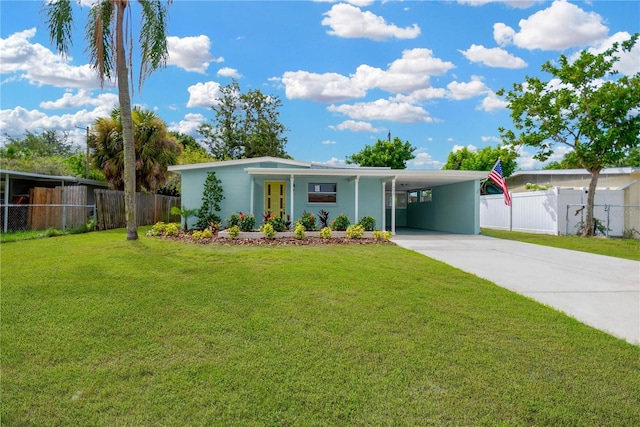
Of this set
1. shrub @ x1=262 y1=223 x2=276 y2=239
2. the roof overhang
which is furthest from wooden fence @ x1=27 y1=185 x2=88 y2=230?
shrub @ x1=262 y1=223 x2=276 y2=239

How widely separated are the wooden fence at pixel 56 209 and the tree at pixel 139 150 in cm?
318

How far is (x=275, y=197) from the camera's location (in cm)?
1552

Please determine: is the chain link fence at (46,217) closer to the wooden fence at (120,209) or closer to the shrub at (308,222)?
the wooden fence at (120,209)

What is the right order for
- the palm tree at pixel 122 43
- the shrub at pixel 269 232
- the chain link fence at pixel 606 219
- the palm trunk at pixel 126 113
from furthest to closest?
the chain link fence at pixel 606 219 → the shrub at pixel 269 232 → the palm trunk at pixel 126 113 → the palm tree at pixel 122 43

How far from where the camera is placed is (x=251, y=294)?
5.18m

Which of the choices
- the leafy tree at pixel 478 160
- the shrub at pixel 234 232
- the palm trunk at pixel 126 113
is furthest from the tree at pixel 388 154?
the palm trunk at pixel 126 113

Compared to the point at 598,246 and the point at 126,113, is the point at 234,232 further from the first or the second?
the point at 598,246

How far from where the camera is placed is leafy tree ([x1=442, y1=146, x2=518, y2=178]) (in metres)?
28.4

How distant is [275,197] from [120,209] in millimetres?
6882

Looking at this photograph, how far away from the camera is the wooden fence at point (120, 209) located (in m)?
15.2

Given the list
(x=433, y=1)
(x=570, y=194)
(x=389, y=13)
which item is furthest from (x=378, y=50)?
(x=570, y=194)

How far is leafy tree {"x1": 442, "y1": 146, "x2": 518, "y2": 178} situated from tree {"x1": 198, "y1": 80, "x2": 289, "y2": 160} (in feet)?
50.9

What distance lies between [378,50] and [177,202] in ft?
47.4

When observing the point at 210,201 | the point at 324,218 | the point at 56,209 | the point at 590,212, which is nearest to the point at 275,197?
the point at 210,201
